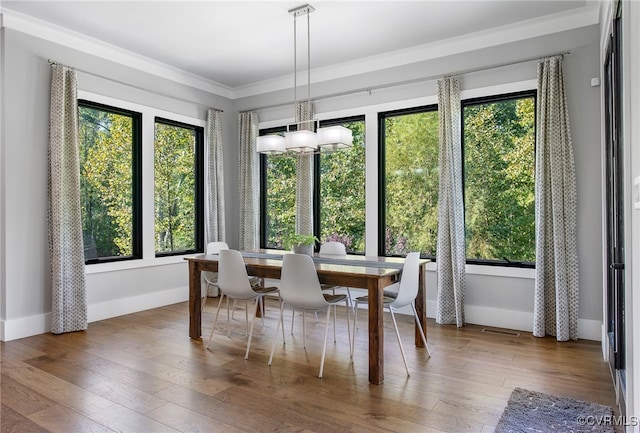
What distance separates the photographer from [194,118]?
5.66 meters

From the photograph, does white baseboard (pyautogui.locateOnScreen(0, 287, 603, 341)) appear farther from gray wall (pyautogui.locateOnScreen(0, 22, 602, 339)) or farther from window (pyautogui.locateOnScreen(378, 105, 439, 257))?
window (pyautogui.locateOnScreen(378, 105, 439, 257))

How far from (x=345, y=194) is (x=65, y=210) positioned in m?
3.10

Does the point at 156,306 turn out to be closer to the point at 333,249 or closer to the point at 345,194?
the point at 333,249

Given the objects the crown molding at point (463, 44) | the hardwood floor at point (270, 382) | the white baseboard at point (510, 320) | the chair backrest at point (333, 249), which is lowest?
the hardwood floor at point (270, 382)

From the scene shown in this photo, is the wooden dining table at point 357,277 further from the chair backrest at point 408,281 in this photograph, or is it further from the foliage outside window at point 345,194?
the foliage outside window at point 345,194

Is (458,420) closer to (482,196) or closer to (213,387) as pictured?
(213,387)

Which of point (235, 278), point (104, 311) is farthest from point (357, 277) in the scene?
point (104, 311)

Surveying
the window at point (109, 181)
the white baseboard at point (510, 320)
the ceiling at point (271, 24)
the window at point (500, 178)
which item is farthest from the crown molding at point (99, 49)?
the white baseboard at point (510, 320)

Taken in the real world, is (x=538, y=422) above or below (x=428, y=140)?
below

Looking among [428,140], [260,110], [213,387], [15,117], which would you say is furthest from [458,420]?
[260,110]

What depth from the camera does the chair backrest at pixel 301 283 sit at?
3.00 m

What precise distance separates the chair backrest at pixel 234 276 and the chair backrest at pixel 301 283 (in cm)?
Result: 42

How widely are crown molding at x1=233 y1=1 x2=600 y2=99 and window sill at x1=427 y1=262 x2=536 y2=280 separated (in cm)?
228

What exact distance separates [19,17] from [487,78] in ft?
14.9
